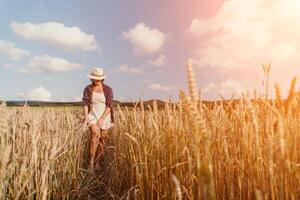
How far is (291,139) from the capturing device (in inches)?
83.2

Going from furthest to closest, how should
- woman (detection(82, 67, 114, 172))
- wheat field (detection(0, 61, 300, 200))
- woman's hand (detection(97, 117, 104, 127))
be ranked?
woman (detection(82, 67, 114, 172))
woman's hand (detection(97, 117, 104, 127))
wheat field (detection(0, 61, 300, 200))

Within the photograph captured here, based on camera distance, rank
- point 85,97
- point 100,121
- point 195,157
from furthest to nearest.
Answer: point 85,97 < point 100,121 < point 195,157

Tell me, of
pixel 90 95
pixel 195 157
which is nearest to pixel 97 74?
pixel 90 95

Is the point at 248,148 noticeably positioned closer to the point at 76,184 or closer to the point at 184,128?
the point at 184,128

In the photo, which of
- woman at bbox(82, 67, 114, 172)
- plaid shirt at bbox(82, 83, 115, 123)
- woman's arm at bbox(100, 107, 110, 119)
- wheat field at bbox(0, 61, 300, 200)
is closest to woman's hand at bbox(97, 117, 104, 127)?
woman's arm at bbox(100, 107, 110, 119)

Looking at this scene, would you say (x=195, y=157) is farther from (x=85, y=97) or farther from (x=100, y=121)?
(x=85, y=97)

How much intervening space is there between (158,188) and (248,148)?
0.93 metres

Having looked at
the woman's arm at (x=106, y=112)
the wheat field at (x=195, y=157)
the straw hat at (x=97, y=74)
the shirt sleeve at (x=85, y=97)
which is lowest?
the wheat field at (x=195, y=157)

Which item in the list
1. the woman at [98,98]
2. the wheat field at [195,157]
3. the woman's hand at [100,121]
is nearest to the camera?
the wheat field at [195,157]

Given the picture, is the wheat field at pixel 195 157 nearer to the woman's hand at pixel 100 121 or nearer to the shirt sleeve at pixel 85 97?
the woman's hand at pixel 100 121

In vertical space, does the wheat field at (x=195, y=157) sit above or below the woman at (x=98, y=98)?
below

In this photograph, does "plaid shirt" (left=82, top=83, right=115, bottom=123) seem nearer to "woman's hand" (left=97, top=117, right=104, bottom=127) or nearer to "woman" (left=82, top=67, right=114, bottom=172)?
"woman" (left=82, top=67, right=114, bottom=172)

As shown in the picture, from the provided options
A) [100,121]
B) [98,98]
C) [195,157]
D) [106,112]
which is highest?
[98,98]

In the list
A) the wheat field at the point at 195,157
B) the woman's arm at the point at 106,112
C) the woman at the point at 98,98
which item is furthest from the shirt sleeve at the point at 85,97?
the wheat field at the point at 195,157
